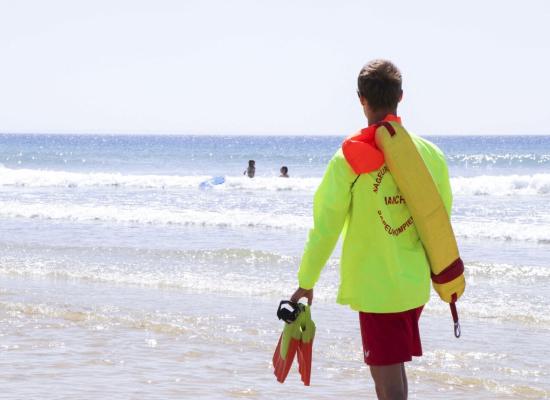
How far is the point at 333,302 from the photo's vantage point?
8.80 m

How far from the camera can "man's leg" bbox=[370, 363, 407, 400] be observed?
3.70m

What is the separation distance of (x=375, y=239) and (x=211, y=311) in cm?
491

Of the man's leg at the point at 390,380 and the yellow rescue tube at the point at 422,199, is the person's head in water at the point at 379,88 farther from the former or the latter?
the man's leg at the point at 390,380

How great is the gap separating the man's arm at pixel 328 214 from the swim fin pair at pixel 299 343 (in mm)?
208

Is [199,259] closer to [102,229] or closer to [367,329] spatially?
[102,229]

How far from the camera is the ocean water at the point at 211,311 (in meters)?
5.92

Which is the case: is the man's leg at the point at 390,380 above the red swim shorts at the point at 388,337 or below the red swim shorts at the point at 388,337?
below

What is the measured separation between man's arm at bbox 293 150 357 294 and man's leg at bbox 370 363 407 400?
0.44 meters

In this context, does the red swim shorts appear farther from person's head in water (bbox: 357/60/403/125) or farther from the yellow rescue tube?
person's head in water (bbox: 357/60/403/125)

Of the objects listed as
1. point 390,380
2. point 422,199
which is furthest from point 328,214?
point 390,380

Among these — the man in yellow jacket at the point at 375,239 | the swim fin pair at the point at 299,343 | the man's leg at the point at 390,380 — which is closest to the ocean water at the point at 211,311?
the swim fin pair at the point at 299,343

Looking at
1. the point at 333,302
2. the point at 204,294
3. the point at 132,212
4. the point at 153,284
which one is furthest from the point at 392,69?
the point at 132,212

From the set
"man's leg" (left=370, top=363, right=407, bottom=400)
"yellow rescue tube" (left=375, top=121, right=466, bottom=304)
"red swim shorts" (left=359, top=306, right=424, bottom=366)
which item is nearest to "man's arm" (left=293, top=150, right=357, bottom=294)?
"yellow rescue tube" (left=375, top=121, right=466, bottom=304)

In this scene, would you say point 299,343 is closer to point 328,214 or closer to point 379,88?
point 328,214
